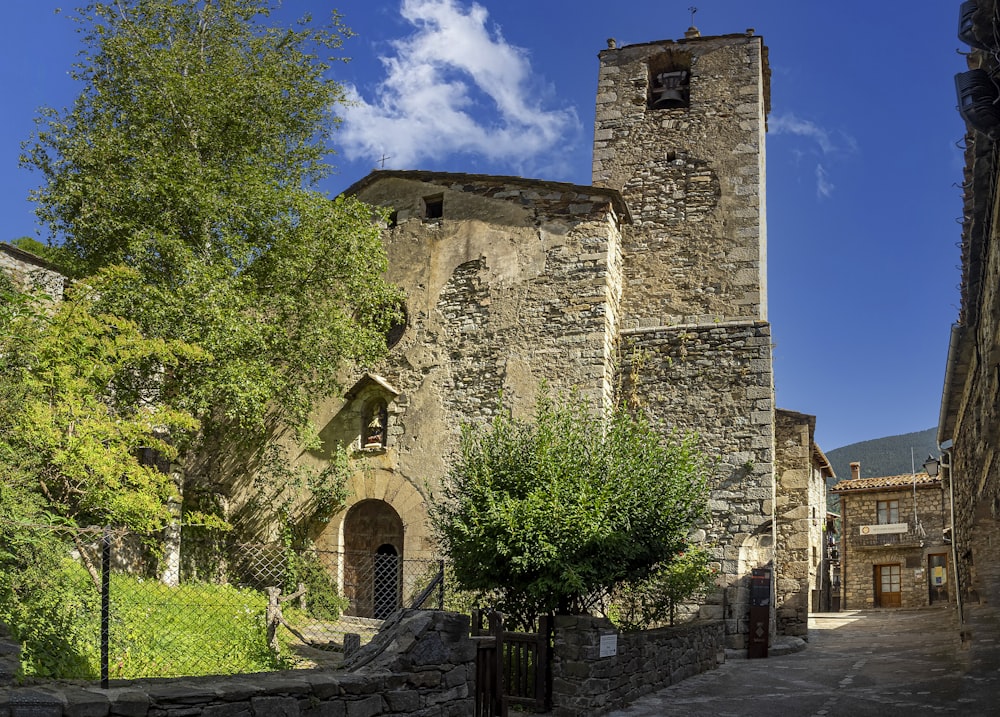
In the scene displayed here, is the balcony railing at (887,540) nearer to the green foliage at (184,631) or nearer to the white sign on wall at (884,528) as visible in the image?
the white sign on wall at (884,528)

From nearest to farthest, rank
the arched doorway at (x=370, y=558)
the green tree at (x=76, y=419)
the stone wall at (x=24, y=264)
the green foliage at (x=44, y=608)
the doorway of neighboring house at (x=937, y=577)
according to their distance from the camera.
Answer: the green foliage at (x=44, y=608) < the green tree at (x=76, y=419) < the arched doorway at (x=370, y=558) < the stone wall at (x=24, y=264) < the doorway of neighboring house at (x=937, y=577)

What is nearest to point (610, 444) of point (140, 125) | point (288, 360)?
point (288, 360)

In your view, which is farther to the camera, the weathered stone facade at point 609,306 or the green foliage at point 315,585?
the weathered stone facade at point 609,306

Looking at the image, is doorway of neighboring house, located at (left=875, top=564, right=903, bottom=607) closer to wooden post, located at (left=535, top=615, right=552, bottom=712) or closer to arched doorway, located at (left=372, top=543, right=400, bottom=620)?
arched doorway, located at (left=372, top=543, right=400, bottom=620)

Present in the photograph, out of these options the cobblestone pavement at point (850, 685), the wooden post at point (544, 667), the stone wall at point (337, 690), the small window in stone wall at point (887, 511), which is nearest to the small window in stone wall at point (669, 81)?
the cobblestone pavement at point (850, 685)

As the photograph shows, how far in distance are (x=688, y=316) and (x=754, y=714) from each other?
7.48m

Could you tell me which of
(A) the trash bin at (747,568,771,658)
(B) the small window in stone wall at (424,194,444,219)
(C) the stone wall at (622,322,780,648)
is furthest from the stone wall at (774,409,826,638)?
(B) the small window in stone wall at (424,194,444,219)

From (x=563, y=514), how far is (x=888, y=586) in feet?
93.3

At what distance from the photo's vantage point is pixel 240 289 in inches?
511

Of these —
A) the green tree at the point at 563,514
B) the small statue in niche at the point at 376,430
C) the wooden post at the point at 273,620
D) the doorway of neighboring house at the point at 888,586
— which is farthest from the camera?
the doorway of neighboring house at the point at 888,586

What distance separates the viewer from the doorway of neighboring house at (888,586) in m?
32.6

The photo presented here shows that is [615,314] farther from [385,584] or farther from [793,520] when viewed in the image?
[385,584]

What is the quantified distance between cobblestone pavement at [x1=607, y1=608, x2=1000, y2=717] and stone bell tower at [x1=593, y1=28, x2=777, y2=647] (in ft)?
5.08

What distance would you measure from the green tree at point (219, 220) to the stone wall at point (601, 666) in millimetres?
5794
